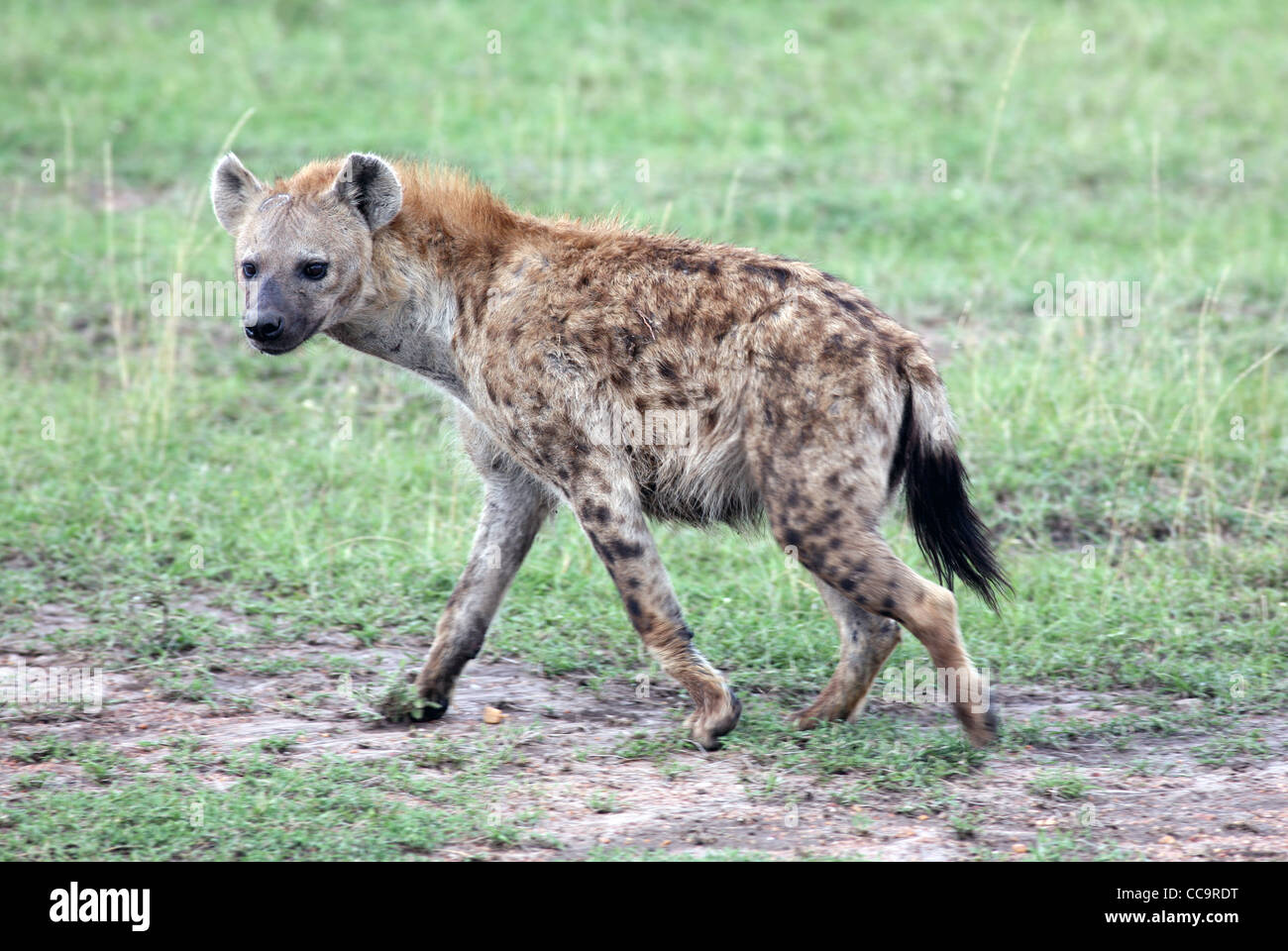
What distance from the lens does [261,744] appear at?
156 inches

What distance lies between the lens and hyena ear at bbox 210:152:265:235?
4.24 metres

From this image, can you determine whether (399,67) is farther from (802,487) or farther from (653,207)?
(802,487)

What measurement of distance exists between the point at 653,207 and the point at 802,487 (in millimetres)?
4453

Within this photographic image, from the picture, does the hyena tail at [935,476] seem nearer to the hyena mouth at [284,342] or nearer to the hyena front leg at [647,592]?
the hyena front leg at [647,592]

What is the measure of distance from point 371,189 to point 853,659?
182 cm

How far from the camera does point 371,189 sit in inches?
163

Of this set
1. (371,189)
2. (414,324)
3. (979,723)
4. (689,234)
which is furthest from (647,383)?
(689,234)

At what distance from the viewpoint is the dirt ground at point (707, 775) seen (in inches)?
136

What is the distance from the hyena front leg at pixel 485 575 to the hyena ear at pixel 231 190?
3.32 feet

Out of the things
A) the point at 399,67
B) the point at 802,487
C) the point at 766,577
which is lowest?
the point at 766,577

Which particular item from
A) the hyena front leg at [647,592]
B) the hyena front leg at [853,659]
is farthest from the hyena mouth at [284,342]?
the hyena front leg at [853,659]

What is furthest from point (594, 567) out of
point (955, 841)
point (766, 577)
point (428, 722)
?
point (955, 841)

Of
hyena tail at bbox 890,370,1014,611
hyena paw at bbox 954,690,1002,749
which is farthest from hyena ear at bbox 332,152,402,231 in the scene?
hyena paw at bbox 954,690,1002,749

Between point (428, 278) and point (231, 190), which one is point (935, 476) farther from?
point (231, 190)
